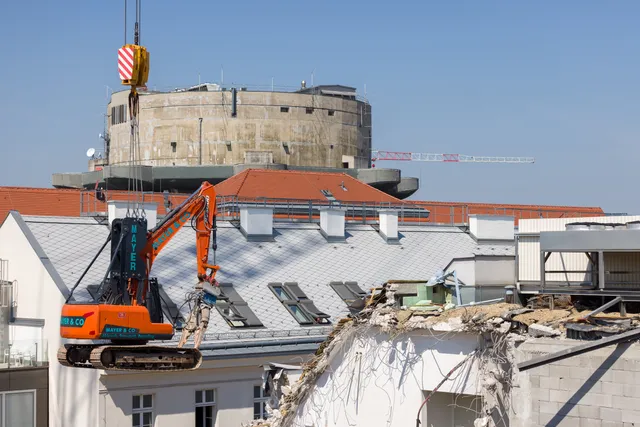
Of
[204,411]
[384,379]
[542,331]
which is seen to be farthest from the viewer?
[204,411]

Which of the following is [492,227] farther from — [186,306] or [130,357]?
[130,357]

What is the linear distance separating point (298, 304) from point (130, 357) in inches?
344

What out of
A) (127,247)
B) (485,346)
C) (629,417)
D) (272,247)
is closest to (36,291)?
(127,247)

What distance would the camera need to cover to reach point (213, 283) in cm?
3359

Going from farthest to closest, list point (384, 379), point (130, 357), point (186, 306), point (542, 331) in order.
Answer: point (186, 306)
point (130, 357)
point (384, 379)
point (542, 331)

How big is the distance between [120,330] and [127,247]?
273 centimetres

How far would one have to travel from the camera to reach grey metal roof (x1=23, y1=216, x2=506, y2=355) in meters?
35.9

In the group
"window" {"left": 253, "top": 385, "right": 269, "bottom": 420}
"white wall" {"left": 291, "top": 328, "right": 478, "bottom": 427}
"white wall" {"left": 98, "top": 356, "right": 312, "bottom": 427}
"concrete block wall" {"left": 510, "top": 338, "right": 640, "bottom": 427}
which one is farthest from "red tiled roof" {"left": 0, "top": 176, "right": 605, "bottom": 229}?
"concrete block wall" {"left": 510, "top": 338, "right": 640, "bottom": 427}

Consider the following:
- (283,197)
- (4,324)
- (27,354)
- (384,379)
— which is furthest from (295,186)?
(384,379)

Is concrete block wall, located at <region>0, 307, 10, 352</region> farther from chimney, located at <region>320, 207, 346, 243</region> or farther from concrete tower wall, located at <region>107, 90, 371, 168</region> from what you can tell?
concrete tower wall, located at <region>107, 90, 371, 168</region>

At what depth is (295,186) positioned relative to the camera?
222 ft

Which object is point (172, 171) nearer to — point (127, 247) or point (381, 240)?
point (381, 240)

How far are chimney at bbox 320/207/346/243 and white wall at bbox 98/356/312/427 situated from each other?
9.38 m

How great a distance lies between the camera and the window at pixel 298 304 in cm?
3731
